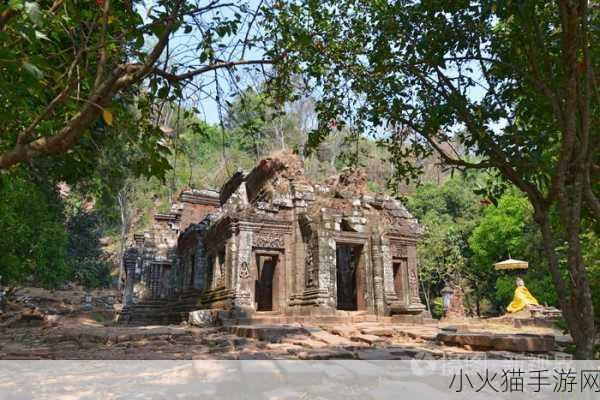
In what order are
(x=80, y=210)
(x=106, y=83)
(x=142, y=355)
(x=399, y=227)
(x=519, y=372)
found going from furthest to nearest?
(x=80, y=210)
(x=399, y=227)
(x=142, y=355)
(x=519, y=372)
(x=106, y=83)

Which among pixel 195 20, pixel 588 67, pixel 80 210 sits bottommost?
pixel 588 67

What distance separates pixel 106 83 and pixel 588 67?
3.91 m

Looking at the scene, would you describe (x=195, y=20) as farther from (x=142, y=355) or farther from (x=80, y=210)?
(x=80, y=210)

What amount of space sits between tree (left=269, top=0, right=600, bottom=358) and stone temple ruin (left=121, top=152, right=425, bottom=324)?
849 centimetres

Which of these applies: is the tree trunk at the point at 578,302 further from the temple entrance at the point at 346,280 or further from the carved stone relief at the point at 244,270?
the temple entrance at the point at 346,280

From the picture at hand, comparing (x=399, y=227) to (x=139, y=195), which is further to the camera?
(x=139, y=195)

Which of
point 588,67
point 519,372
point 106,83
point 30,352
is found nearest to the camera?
point 106,83

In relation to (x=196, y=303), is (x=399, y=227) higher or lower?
higher

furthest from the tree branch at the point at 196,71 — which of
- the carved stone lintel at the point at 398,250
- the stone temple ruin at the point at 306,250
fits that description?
the carved stone lintel at the point at 398,250

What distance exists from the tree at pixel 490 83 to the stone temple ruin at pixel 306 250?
8.49 metres

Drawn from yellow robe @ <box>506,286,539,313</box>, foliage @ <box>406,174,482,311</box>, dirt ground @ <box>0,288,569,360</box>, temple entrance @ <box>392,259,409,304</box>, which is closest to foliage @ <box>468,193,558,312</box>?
foliage @ <box>406,174,482,311</box>

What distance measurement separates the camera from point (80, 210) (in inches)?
1406

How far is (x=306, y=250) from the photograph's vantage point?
14.4 metres

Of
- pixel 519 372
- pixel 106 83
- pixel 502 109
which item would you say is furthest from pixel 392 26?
pixel 519 372
